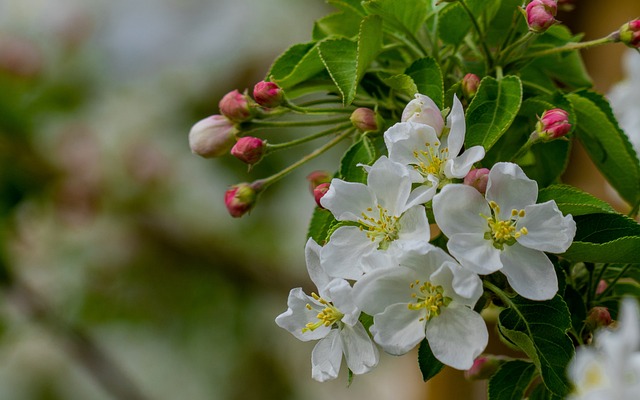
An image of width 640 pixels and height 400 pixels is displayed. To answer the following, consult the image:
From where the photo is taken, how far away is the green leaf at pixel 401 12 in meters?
0.52

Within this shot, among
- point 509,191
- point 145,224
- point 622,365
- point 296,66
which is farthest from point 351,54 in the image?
point 145,224

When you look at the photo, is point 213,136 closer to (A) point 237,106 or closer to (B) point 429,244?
(A) point 237,106

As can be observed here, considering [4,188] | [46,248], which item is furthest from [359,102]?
[46,248]

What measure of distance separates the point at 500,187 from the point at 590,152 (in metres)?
0.19

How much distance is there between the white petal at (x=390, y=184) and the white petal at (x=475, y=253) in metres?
0.04

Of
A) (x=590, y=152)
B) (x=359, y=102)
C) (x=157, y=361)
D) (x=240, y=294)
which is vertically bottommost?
(x=157, y=361)

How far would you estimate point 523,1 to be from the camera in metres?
0.53

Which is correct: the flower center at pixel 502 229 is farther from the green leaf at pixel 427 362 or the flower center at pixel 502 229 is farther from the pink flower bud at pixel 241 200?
the pink flower bud at pixel 241 200

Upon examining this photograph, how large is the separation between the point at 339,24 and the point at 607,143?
21cm

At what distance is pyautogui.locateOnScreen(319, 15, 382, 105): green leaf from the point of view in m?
0.49

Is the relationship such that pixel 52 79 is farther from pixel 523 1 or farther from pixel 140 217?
pixel 523 1

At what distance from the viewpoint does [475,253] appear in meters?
0.40

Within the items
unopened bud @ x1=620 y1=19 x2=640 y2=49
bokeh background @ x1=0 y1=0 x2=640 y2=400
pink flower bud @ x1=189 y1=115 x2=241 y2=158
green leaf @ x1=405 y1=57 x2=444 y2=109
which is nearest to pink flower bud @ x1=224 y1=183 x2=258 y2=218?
pink flower bud @ x1=189 y1=115 x2=241 y2=158

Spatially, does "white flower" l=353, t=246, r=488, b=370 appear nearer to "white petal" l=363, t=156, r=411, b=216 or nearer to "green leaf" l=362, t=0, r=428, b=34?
"white petal" l=363, t=156, r=411, b=216
